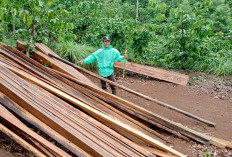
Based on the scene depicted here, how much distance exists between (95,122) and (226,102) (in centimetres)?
435

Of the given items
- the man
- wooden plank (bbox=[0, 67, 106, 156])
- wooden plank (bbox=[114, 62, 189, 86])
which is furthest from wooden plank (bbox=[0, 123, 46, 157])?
wooden plank (bbox=[114, 62, 189, 86])

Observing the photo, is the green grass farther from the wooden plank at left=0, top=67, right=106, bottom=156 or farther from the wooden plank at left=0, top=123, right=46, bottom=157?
the wooden plank at left=0, top=123, right=46, bottom=157

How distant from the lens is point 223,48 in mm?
9844

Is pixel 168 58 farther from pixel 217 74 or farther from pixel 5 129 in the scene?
pixel 5 129

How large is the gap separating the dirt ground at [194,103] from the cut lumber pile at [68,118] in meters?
0.19

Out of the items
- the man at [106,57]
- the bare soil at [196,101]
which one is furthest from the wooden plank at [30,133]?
the man at [106,57]

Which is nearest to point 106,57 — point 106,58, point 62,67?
point 106,58

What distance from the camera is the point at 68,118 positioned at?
322 cm

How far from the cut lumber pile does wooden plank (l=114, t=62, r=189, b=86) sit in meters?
3.39

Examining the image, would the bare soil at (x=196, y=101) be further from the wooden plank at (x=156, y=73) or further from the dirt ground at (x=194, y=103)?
the wooden plank at (x=156, y=73)

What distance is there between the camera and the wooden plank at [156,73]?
24.9ft

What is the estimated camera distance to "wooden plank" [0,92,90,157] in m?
2.79

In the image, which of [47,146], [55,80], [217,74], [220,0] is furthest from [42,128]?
[220,0]

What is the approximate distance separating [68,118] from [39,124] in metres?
0.39
